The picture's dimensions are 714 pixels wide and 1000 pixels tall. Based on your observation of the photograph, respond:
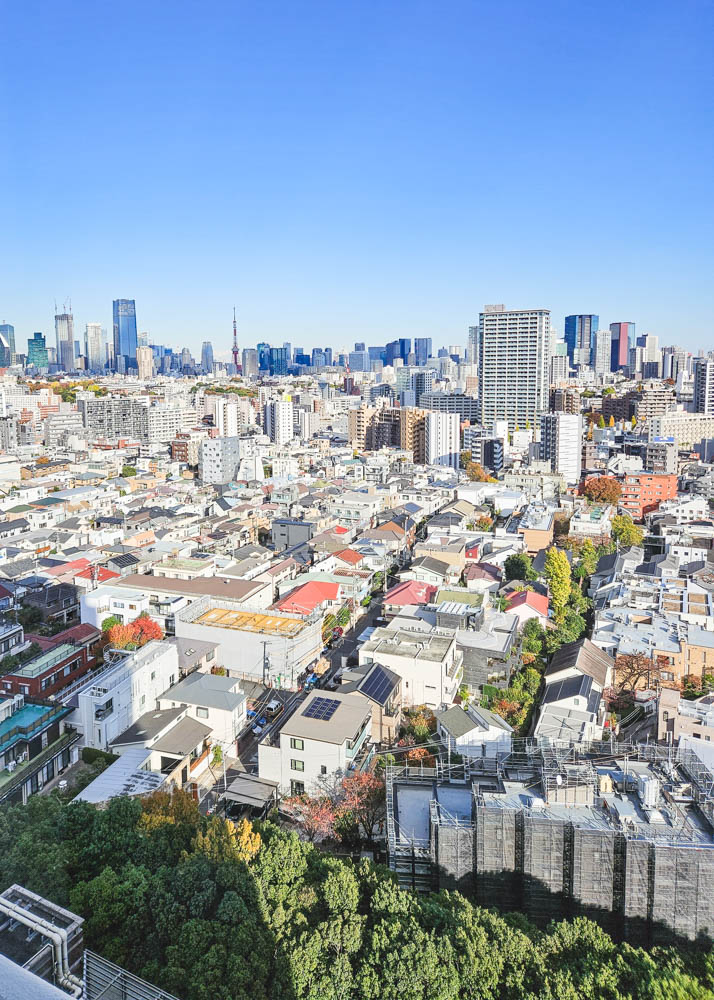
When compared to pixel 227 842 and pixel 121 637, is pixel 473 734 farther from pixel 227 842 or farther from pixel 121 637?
pixel 121 637

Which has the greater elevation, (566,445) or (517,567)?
(566,445)

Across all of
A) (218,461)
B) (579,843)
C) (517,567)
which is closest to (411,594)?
(517,567)

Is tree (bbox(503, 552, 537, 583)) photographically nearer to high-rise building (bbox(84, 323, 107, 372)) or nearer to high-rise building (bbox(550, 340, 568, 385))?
high-rise building (bbox(550, 340, 568, 385))

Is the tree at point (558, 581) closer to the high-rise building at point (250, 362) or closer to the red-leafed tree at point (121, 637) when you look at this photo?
the red-leafed tree at point (121, 637)

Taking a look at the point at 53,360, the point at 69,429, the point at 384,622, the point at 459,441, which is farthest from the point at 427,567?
the point at 53,360

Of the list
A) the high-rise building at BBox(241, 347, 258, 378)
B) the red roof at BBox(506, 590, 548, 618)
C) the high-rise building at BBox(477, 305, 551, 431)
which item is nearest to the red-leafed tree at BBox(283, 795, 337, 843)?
the red roof at BBox(506, 590, 548, 618)
